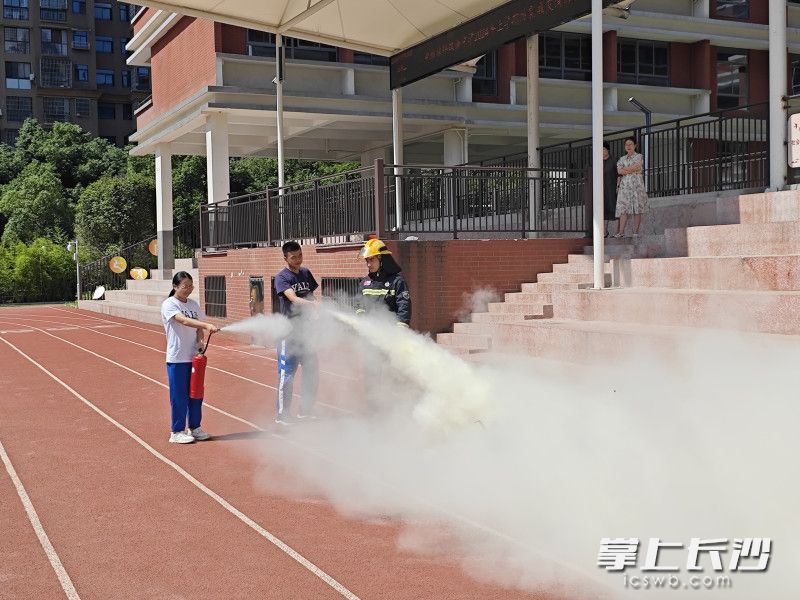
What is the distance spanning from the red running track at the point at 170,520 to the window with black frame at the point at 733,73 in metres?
22.2

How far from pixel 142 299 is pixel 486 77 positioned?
13.0 meters

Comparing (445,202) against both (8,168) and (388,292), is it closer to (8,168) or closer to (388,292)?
(388,292)

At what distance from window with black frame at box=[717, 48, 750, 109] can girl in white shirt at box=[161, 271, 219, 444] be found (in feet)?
82.4

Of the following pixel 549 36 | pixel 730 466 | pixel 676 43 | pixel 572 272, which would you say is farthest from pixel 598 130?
pixel 676 43

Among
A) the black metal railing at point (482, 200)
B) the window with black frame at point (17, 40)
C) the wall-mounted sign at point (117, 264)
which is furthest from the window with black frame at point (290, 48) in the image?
the window with black frame at point (17, 40)

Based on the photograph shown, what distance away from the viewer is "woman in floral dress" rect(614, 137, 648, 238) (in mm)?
14055

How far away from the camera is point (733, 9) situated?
28969 mm

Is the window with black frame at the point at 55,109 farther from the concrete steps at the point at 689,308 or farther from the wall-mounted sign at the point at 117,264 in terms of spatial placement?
the concrete steps at the point at 689,308

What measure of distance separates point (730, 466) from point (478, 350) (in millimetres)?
6987

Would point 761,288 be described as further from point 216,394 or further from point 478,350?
point 216,394

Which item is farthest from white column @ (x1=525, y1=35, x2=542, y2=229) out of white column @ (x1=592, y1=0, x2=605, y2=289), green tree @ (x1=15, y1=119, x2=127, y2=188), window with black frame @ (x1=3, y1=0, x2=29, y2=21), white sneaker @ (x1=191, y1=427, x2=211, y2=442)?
window with black frame @ (x1=3, y1=0, x2=29, y2=21)

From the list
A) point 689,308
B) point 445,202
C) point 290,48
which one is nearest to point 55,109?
point 290,48

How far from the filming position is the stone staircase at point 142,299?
25.8 meters

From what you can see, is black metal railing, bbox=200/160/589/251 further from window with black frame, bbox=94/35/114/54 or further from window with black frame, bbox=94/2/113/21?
window with black frame, bbox=94/2/113/21
